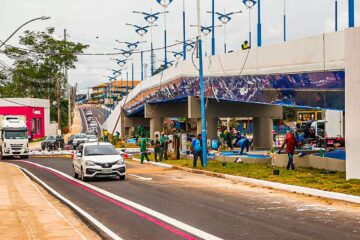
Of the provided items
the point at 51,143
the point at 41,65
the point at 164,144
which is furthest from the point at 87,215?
the point at 41,65

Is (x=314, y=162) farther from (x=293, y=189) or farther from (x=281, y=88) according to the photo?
(x=293, y=189)

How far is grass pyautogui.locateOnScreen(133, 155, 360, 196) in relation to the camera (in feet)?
64.5

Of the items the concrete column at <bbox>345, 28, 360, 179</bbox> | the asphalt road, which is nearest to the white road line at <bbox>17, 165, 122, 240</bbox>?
the asphalt road

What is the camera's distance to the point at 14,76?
12475 centimetres

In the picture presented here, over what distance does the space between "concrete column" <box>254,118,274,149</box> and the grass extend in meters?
20.8

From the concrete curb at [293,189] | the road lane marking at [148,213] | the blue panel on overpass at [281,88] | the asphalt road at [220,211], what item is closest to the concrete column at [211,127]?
the blue panel on overpass at [281,88]

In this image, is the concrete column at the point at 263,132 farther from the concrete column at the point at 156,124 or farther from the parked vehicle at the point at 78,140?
the parked vehicle at the point at 78,140

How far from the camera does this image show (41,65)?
122562 mm

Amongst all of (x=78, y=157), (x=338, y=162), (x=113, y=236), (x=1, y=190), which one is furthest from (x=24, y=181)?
(x=113, y=236)

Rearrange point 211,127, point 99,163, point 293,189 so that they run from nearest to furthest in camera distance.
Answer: point 293,189 < point 99,163 < point 211,127

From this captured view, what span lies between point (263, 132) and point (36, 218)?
131 ft

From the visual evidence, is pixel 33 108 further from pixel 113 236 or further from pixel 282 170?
pixel 113 236

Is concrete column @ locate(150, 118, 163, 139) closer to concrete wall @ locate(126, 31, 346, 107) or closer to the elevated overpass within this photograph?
the elevated overpass

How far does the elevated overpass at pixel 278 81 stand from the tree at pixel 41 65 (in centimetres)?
6384
